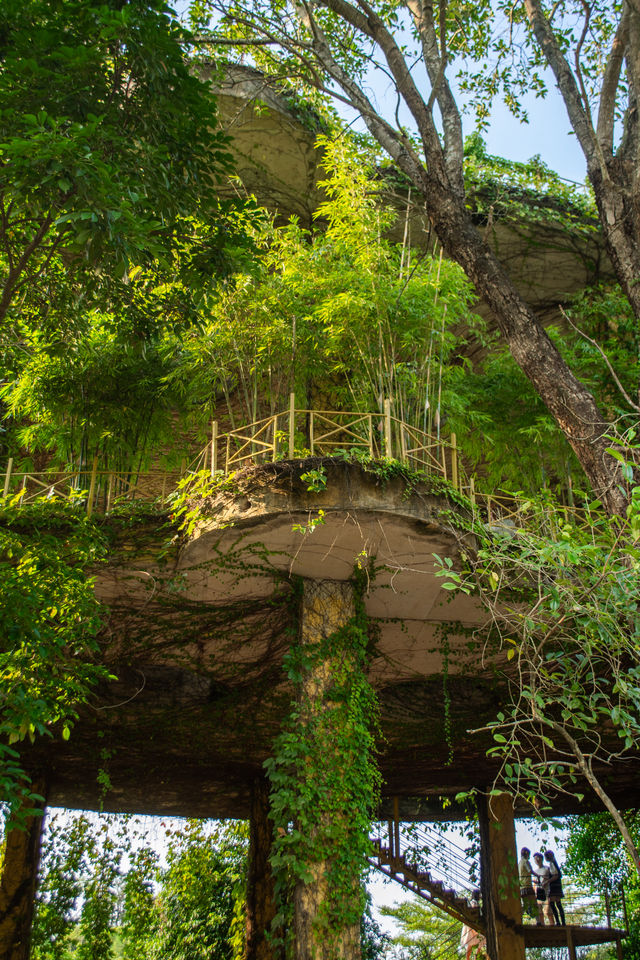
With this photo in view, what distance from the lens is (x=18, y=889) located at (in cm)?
965

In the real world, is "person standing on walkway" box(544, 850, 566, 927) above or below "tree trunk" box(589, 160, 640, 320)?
below

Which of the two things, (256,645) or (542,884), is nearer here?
(256,645)

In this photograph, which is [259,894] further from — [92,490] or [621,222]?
[621,222]

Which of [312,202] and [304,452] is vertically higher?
[312,202]

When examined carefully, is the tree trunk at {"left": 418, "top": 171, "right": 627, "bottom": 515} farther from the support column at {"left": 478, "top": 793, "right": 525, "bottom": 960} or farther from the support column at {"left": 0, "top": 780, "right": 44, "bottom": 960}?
the support column at {"left": 0, "top": 780, "right": 44, "bottom": 960}

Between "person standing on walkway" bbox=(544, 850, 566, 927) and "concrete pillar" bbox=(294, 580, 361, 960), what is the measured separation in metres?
7.40

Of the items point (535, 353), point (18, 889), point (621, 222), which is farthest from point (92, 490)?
point (621, 222)

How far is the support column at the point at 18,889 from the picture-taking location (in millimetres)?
9359

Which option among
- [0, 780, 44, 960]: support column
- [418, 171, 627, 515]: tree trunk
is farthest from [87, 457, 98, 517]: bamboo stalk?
[418, 171, 627, 515]: tree trunk

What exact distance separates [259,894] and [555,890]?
4754 millimetres

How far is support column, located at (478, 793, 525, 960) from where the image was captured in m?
10.9

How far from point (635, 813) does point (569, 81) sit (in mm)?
10864

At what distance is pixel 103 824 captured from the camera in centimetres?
1221

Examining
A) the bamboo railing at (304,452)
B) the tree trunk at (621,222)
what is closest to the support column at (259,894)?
the bamboo railing at (304,452)
